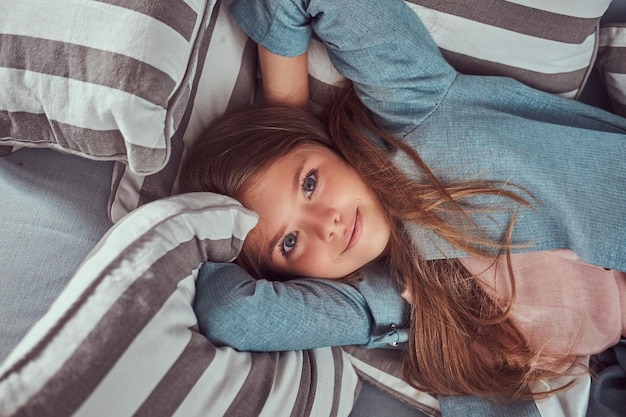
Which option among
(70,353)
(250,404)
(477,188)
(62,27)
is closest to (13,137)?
(62,27)

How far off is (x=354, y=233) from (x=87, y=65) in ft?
1.60

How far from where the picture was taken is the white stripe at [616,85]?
40.9 inches

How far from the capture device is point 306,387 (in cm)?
91

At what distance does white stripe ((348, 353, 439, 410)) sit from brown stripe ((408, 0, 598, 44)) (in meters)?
0.64

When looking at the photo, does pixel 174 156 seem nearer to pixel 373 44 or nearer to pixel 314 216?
pixel 314 216

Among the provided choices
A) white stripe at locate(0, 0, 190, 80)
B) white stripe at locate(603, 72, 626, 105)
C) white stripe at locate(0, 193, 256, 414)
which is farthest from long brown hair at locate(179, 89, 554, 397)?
white stripe at locate(603, 72, 626, 105)

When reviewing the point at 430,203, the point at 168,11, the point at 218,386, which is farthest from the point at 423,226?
the point at 168,11

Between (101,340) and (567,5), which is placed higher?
(567,5)

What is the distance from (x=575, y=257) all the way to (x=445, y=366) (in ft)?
0.96

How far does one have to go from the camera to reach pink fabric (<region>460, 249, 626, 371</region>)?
0.96m

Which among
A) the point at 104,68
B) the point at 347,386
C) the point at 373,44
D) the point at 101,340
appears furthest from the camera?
the point at 347,386

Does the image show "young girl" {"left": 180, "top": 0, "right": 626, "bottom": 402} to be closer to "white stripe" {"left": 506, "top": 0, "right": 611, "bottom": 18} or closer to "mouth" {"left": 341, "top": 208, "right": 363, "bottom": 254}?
"mouth" {"left": 341, "top": 208, "right": 363, "bottom": 254}

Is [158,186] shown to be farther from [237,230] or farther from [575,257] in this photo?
[575,257]

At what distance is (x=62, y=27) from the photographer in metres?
0.79
